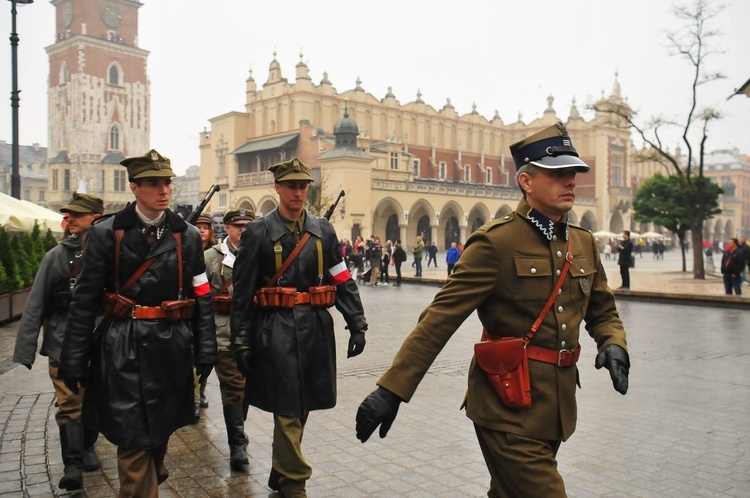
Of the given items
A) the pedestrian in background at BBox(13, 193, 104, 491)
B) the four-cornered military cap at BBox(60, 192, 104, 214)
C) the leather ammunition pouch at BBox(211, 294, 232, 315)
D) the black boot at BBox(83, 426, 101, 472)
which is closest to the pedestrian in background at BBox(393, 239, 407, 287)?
the leather ammunition pouch at BBox(211, 294, 232, 315)

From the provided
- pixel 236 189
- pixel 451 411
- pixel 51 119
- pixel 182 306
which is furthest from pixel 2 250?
pixel 51 119

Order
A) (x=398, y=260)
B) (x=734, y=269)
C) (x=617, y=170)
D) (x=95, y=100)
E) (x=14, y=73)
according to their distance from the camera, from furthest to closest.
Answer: (x=95, y=100)
(x=617, y=170)
(x=398, y=260)
(x=734, y=269)
(x=14, y=73)

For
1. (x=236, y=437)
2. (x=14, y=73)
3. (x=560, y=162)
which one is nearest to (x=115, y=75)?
(x=14, y=73)

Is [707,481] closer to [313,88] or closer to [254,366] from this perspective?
[254,366]

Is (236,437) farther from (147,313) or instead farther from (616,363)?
(616,363)

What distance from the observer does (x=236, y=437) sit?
205 inches

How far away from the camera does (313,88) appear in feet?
194

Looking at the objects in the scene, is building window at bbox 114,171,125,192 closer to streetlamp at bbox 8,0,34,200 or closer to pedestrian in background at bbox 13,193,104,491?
streetlamp at bbox 8,0,34,200

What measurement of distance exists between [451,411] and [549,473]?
3.97m

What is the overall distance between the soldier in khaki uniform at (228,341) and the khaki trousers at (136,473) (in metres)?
1.21

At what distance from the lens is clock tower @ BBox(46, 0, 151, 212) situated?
7819 cm

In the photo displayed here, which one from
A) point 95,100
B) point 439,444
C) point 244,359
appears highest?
point 95,100

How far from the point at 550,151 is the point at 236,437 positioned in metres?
3.35

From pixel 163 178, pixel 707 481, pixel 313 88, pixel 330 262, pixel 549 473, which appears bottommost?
pixel 707 481
